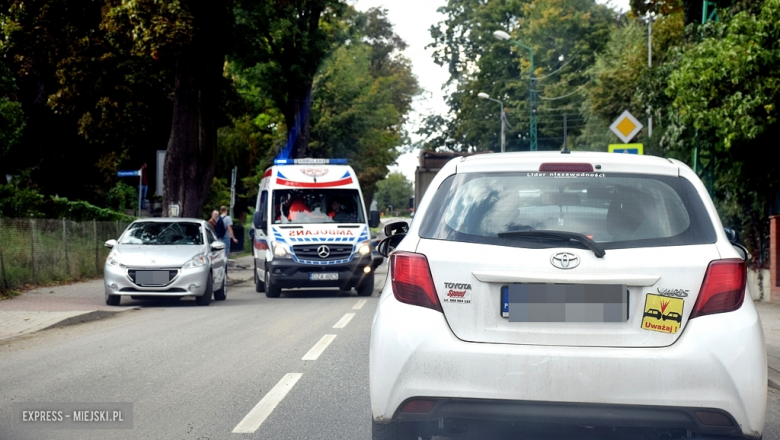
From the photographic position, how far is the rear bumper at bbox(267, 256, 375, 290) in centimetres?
1802

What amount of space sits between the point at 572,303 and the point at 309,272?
45.5 feet

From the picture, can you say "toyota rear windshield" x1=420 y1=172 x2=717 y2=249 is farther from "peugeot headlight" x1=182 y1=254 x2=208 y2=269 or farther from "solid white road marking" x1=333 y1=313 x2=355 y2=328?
"peugeot headlight" x1=182 y1=254 x2=208 y2=269

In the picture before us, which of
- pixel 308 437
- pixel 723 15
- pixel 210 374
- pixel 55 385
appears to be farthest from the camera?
pixel 723 15

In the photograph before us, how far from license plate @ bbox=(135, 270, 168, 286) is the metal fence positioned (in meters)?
3.22

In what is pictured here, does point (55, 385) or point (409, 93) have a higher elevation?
point (409, 93)

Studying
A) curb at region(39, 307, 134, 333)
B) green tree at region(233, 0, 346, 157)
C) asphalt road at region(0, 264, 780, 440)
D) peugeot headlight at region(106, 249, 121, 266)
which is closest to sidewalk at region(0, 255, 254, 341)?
curb at region(39, 307, 134, 333)

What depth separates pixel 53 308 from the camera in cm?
1477

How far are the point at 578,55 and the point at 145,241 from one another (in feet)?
156

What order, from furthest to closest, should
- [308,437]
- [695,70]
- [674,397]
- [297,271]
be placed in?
[297,271]
[695,70]
[308,437]
[674,397]

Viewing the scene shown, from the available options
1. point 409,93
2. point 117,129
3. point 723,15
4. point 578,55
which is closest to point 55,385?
point 723,15

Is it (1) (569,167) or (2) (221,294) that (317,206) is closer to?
(2) (221,294)

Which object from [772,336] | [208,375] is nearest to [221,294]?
[208,375]

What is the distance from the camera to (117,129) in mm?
26953

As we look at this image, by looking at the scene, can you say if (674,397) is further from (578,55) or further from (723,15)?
(578,55)
